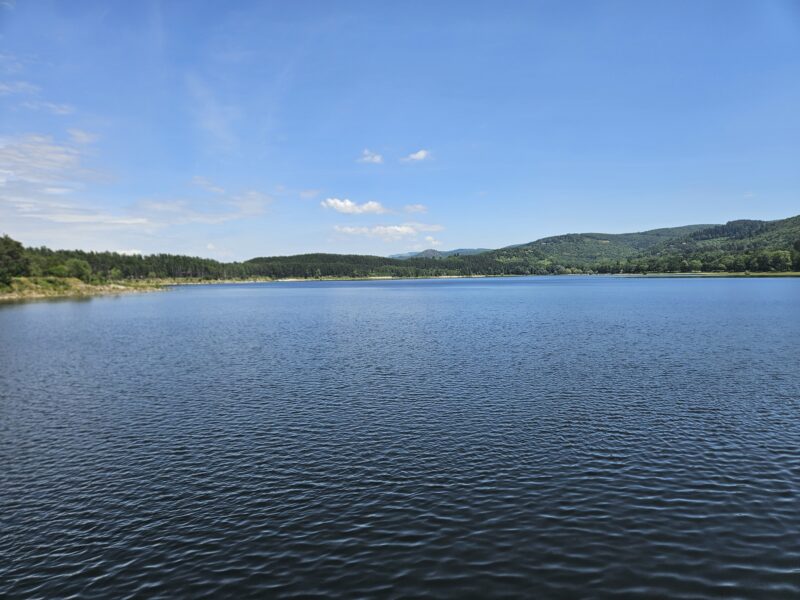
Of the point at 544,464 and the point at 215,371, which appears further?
the point at 215,371

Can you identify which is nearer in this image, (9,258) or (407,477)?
(407,477)

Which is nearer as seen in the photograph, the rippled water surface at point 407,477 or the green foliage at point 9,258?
the rippled water surface at point 407,477

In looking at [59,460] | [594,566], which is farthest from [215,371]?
[594,566]

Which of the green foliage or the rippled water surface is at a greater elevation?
the green foliage

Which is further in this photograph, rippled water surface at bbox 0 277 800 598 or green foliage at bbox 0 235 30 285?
green foliage at bbox 0 235 30 285

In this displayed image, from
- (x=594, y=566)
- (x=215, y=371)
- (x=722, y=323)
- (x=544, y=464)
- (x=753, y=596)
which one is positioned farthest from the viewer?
(x=722, y=323)

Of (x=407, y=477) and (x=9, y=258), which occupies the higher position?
(x=9, y=258)

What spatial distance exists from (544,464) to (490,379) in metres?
19.2

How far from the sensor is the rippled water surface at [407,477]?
16484 mm

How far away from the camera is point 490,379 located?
4431 centimetres

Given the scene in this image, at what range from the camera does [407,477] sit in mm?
24000

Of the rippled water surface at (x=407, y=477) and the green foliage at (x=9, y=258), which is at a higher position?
the green foliage at (x=9, y=258)

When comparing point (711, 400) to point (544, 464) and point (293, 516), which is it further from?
point (293, 516)

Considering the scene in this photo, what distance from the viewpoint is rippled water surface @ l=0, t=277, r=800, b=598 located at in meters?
16.5
